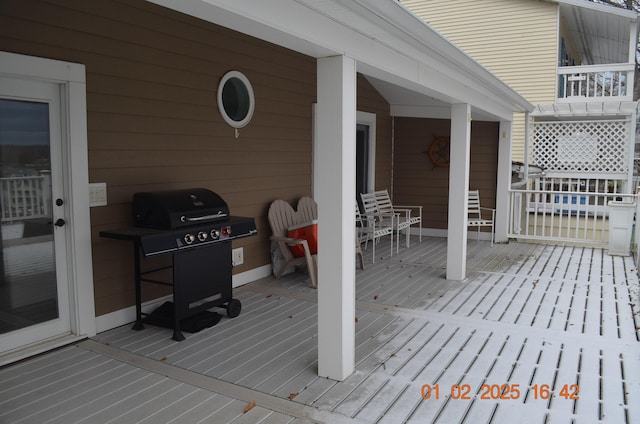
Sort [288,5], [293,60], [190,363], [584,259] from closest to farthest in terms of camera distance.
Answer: [288,5], [190,363], [293,60], [584,259]

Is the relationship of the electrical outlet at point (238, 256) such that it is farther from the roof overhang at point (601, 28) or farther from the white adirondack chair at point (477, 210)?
the roof overhang at point (601, 28)

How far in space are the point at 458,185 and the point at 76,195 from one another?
3.92 meters

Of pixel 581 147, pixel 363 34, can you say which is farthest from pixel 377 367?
pixel 581 147

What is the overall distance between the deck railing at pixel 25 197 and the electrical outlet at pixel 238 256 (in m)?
2.03

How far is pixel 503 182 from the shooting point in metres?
8.30

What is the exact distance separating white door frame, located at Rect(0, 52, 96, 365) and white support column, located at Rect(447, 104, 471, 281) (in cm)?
371

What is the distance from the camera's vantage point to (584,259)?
282 inches

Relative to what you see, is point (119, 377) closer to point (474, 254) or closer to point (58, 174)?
point (58, 174)

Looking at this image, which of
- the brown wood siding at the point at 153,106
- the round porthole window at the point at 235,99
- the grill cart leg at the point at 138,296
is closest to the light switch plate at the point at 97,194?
the brown wood siding at the point at 153,106

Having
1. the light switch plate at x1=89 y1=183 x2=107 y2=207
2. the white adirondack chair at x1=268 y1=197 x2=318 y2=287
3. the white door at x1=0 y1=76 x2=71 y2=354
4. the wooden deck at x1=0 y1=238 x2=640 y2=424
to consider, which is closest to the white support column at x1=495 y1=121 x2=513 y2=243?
the wooden deck at x1=0 y1=238 x2=640 y2=424

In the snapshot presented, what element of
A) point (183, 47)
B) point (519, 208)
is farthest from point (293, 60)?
point (519, 208)

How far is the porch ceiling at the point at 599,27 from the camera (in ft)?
32.6

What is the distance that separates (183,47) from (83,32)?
40.2 inches

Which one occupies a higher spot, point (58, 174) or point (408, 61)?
point (408, 61)
